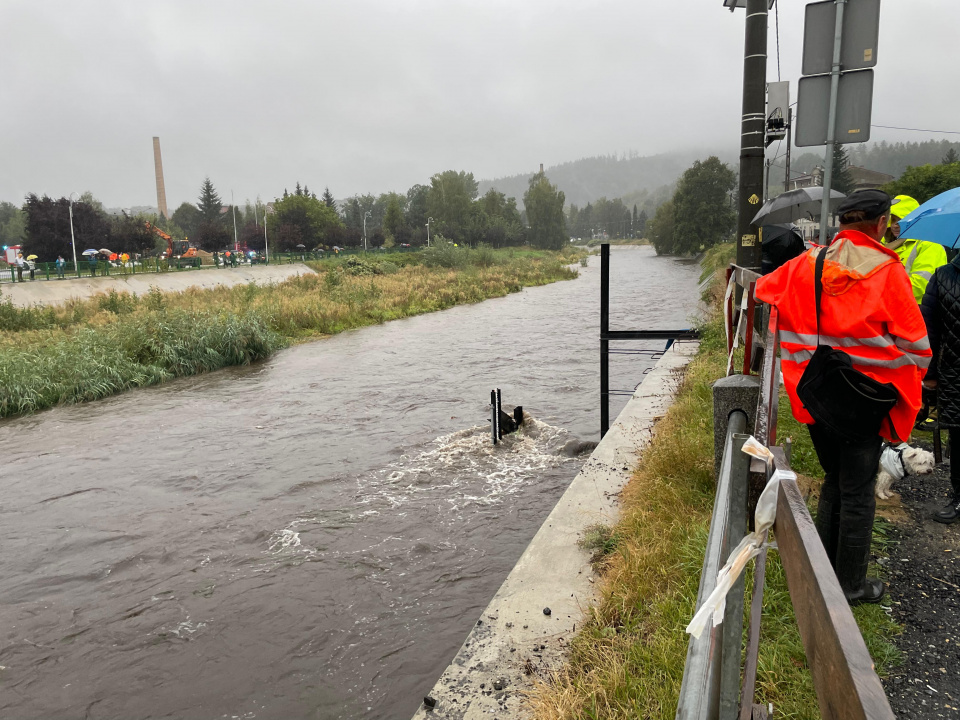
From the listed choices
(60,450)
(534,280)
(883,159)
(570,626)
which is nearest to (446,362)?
(60,450)

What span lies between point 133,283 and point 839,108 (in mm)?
36954

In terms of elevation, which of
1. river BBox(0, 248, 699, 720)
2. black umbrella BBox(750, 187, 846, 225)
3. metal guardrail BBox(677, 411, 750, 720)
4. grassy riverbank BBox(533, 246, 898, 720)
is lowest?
river BBox(0, 248, 699, 720)

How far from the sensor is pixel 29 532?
7875mm

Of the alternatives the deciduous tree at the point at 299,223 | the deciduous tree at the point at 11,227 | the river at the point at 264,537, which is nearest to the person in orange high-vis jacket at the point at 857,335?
the river at the point at 264,537

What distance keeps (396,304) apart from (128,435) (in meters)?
19.1

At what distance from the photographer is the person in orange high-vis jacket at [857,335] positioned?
2938 mm

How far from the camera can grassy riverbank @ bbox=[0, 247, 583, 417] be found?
1448 cm

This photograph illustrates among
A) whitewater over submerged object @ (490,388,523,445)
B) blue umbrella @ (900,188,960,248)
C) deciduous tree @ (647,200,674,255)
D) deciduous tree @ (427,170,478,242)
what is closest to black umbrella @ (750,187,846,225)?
blue umbrella @ (900,188,960,248)

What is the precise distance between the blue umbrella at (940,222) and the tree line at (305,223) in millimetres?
56929

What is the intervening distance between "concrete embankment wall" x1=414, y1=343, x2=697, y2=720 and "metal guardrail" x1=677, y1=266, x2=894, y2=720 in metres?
1.75

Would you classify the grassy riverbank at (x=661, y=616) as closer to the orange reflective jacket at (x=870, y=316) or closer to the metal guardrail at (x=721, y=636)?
the orange reflective jacket at (x=870, y=316)

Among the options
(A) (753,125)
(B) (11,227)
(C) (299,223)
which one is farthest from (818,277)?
(B) (11,227)

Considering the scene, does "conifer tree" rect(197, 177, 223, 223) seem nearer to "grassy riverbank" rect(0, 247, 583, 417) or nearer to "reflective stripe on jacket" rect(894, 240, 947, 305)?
"grassy riverbank" rect(0, 247, 583, 417)

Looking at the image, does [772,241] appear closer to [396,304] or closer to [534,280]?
[396,304]
